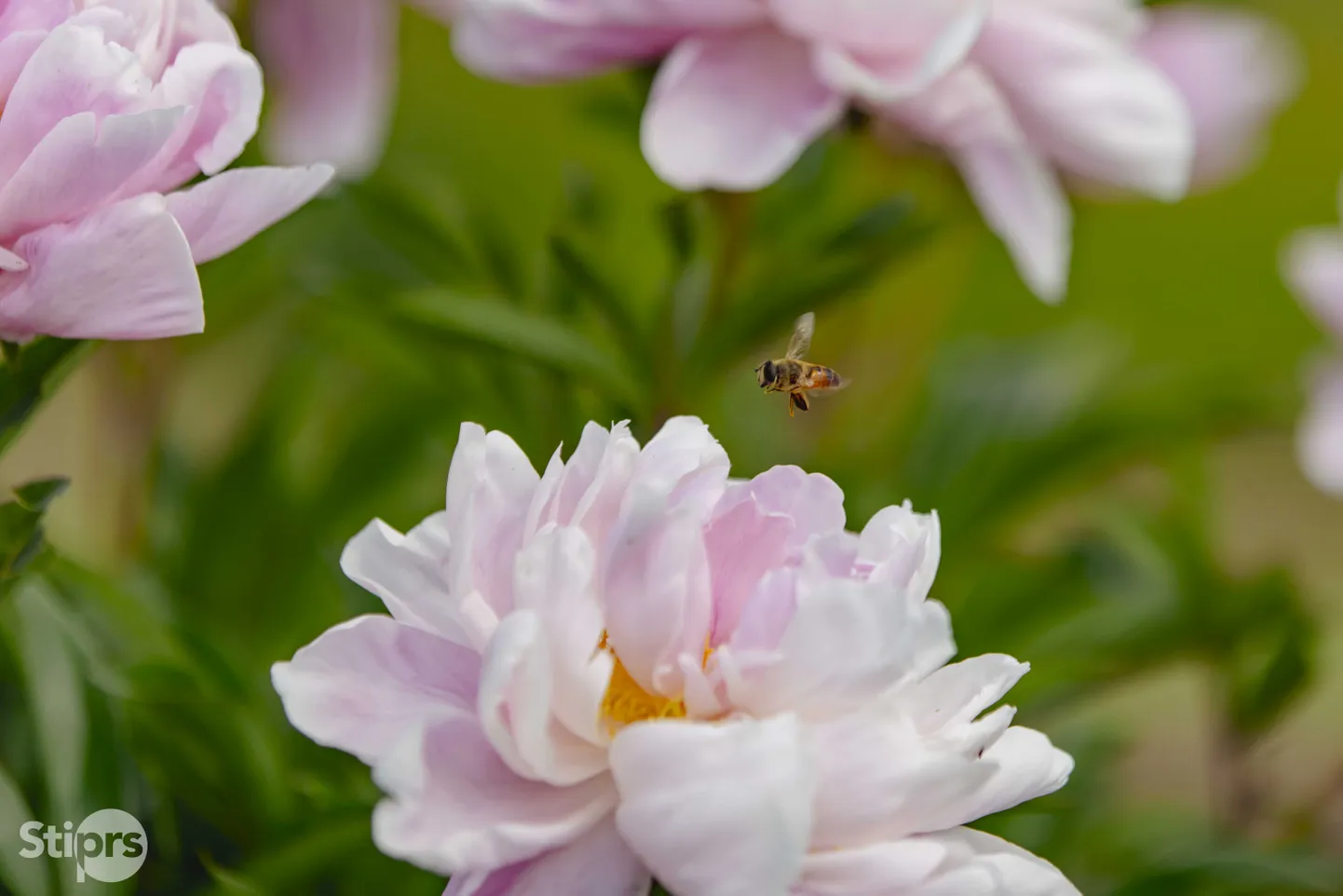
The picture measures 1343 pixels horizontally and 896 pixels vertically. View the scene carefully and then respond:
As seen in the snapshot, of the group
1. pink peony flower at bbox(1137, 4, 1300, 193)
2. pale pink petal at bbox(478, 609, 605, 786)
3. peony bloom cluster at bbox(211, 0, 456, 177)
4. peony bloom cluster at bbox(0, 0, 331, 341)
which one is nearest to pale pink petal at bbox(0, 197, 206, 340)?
peony bloom cluster at bbox(0, 0, 331, 341)

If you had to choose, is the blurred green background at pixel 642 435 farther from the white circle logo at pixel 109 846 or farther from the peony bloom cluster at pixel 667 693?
the peony bloom cluster at pixel 667 693

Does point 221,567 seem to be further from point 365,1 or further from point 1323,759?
point 1323,759

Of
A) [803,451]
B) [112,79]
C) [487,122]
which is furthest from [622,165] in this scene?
[112,79]

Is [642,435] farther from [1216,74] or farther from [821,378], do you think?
[1216,74]

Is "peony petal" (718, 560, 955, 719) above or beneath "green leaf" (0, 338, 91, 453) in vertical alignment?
above

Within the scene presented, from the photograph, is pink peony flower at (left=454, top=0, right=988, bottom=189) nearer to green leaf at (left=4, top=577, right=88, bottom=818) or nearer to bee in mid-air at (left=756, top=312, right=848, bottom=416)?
bee in mid-air at (left=756, top=312, right=848, bottom=416)

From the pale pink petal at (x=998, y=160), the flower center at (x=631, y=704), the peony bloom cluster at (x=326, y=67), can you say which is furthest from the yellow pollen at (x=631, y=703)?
the peony bloom cluster at (x=326, y=67)

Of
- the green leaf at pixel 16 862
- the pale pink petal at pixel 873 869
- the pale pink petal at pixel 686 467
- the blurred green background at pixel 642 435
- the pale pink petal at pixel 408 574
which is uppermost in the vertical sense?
the pale pink petal at pixel 686 467
